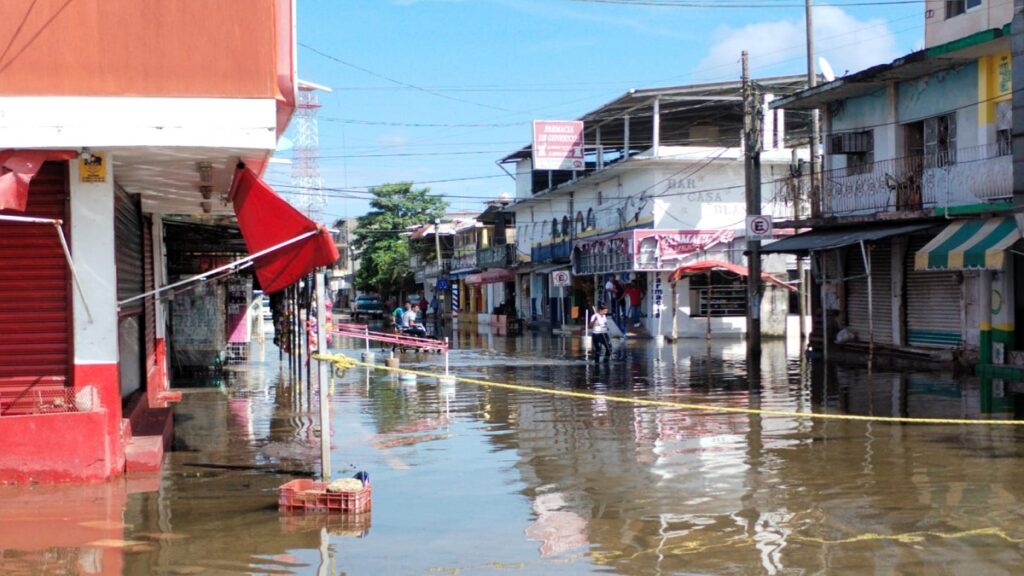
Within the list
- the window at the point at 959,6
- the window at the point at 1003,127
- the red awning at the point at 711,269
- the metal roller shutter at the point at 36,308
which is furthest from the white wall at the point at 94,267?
the red awning at the point at 711,269

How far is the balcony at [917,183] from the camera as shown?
70.9ft

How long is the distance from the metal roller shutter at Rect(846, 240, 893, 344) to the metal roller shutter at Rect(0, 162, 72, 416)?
66.9 ft

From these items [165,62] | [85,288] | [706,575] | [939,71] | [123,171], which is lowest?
[706,575]

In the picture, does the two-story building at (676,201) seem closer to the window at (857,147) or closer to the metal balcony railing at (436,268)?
the window at (857,147)

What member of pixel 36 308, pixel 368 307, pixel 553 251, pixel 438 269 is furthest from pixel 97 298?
pixel 368 307

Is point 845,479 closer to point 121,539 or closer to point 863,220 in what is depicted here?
point 121,539

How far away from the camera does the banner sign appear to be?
148 ft

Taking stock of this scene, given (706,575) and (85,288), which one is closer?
(706,575)

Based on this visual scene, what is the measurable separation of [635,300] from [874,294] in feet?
50.0

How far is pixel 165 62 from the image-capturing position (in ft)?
34.2

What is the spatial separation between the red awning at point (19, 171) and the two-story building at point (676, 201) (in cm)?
2869

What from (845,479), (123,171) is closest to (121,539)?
(123,171)

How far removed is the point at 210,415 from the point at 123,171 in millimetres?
5861

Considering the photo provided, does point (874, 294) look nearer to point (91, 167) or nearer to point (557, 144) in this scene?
point (557, 144)
